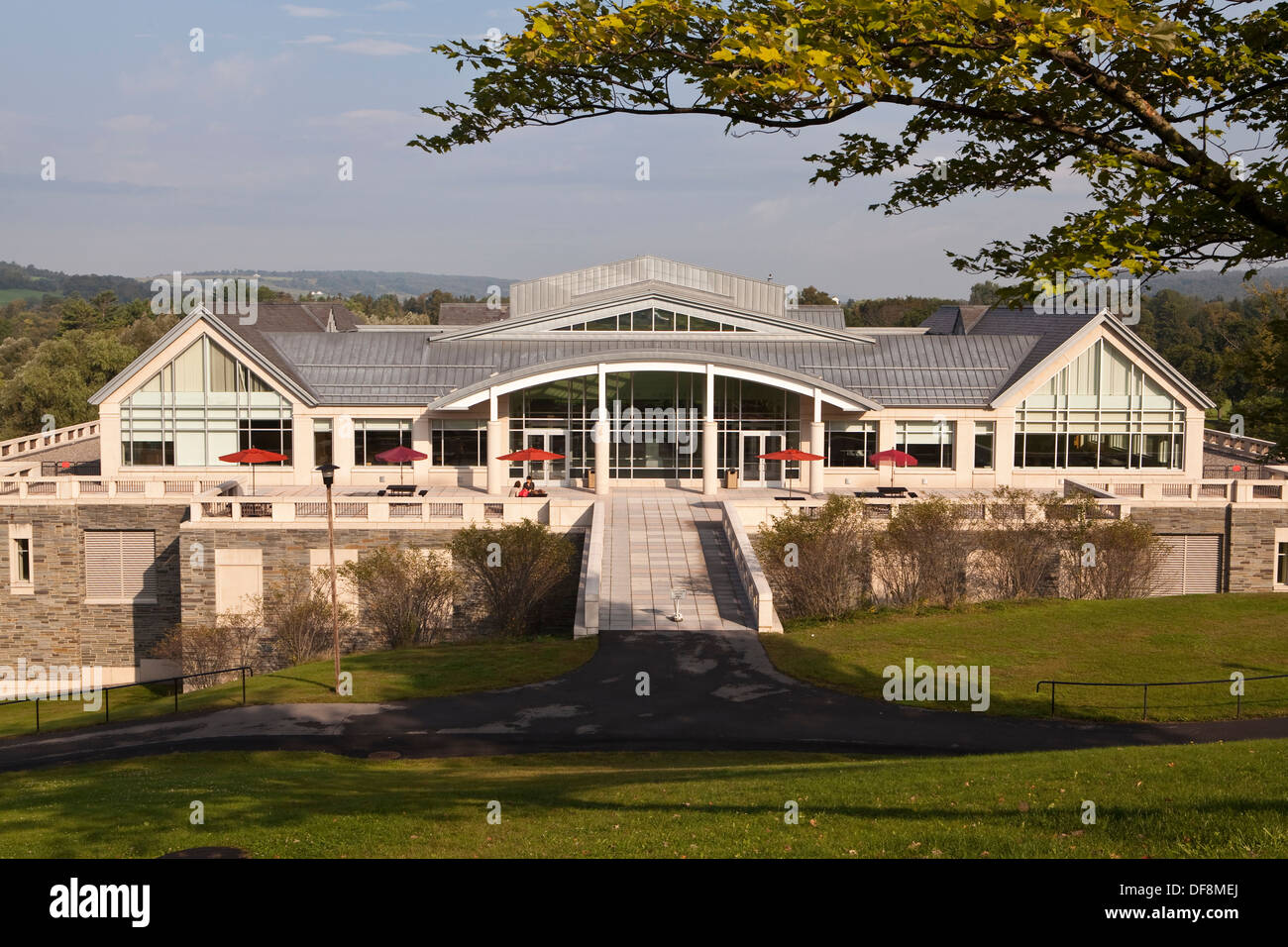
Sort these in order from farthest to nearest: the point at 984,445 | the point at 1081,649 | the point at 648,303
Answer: the point at 648,303
the point at 984,445
the point at 1081,649

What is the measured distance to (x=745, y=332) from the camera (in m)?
48.8

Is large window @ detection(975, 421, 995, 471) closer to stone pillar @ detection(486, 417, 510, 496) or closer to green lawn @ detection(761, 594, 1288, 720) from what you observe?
green lawn @ detection(761, 594, 1288, 720)

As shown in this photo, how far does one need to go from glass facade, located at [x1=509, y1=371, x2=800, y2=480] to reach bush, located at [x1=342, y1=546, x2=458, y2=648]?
566 inches

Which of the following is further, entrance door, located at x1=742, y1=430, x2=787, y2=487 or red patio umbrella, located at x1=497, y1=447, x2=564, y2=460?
entrance door, located at x1=742, y1=430, x2=787, y2=487

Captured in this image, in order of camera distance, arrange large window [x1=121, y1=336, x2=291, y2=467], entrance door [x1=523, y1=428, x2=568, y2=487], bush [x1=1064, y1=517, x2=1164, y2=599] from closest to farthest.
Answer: bush [x1=1064, y1=517, x2=1164, y2=599] → large window [x1=121, y1=336, x2=291, y2=467] → entrance door [x1=523, y1=428, x2=568, y2=487]

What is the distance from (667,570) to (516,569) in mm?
4277

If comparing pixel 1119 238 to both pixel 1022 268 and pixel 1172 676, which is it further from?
pixel 1172 676

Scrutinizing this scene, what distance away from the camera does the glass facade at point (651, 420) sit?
4619 cm

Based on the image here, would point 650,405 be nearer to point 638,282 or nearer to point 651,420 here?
point 651,420

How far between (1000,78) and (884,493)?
3150 cm

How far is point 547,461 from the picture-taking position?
152 ft

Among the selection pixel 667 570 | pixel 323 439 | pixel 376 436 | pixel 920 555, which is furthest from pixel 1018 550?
pixel 323 439

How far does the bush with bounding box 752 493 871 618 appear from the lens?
3061 cm

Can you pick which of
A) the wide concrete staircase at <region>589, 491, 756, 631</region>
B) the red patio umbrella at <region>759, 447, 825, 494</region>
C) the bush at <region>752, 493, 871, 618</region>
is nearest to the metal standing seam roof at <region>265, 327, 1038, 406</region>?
the red patio umbrella at <region>759, 447, 825, 494</region>
